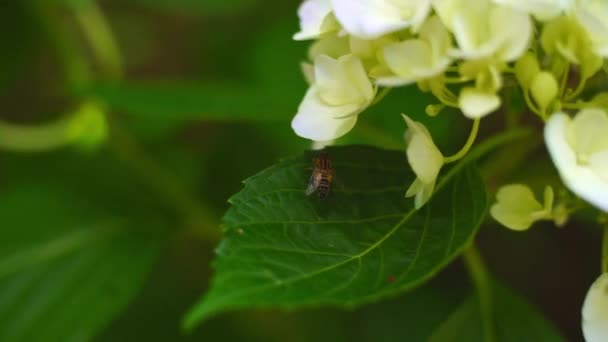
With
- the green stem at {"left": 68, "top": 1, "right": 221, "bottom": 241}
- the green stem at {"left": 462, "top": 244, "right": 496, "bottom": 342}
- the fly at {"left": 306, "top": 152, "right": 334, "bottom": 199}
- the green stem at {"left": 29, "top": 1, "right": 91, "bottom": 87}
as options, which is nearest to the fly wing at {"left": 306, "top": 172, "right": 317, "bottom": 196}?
the fly at {"left": 306, "top": 152, "right": 334, "bottom": 199}

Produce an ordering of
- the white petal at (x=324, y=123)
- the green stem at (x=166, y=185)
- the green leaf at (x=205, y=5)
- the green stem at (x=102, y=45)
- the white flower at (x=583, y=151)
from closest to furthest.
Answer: the white flower at (x=583, y=151) → the white petal at (x=324, y=123) → the green stem at (x=166, y=185) → the green stem at (x=102, y=45) → the green leaf at (x=205, y=5)

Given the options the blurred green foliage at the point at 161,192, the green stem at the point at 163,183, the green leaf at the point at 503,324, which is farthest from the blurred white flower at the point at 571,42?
the green stem at the point at 163,183

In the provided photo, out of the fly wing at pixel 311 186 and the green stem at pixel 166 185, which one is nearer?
the fly wing at pixel 311 186

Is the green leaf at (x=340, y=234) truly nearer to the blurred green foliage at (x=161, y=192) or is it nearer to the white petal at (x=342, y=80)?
the white petal at (x=342, y=80)

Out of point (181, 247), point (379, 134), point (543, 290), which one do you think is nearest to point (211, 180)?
point (181, 247)

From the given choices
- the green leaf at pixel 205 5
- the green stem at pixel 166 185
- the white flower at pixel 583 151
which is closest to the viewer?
the white flower at pixel 583 151

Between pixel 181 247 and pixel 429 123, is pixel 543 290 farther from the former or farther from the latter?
pixel 181 247

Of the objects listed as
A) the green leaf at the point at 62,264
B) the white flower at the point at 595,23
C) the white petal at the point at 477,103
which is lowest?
the green leaf at the point at 62,264
